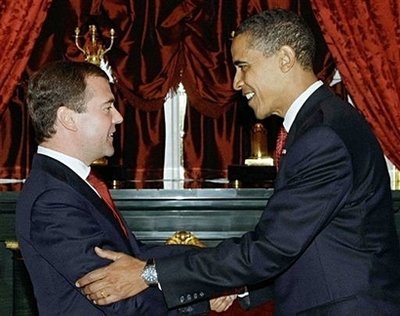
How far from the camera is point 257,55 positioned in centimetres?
309

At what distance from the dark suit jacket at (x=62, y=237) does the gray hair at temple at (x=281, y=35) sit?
0.73m

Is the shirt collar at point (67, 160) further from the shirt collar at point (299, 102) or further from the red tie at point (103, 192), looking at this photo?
the shirt collar at point (299, 102)

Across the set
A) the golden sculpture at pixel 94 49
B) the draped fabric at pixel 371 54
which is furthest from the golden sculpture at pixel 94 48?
the draped fabric at pixel 371 54

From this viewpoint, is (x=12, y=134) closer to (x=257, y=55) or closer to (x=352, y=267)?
(x=257, y=55)

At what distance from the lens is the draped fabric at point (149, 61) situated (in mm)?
5609

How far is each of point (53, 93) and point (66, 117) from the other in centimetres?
9

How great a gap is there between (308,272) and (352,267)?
137 mm

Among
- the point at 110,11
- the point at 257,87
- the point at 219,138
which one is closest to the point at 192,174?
the point at 219,138

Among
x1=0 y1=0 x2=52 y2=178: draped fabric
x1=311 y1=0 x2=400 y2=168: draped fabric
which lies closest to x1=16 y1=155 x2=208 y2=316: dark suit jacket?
x1=0 y1=0 x2=52 y2=178: draped fabric

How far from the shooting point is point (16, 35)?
5418 millimetres

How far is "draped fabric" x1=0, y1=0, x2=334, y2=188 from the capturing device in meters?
5.61

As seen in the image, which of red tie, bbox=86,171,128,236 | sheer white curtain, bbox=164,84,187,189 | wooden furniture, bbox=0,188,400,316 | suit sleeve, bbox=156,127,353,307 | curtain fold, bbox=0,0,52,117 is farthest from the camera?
sheer white curtain, bbox=164,84,187,189

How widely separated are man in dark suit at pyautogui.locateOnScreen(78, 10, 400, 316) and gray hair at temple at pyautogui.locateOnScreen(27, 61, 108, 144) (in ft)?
1.60

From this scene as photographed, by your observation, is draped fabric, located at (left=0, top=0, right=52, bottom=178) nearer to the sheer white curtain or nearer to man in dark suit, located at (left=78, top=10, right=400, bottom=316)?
the sheer white curtain
